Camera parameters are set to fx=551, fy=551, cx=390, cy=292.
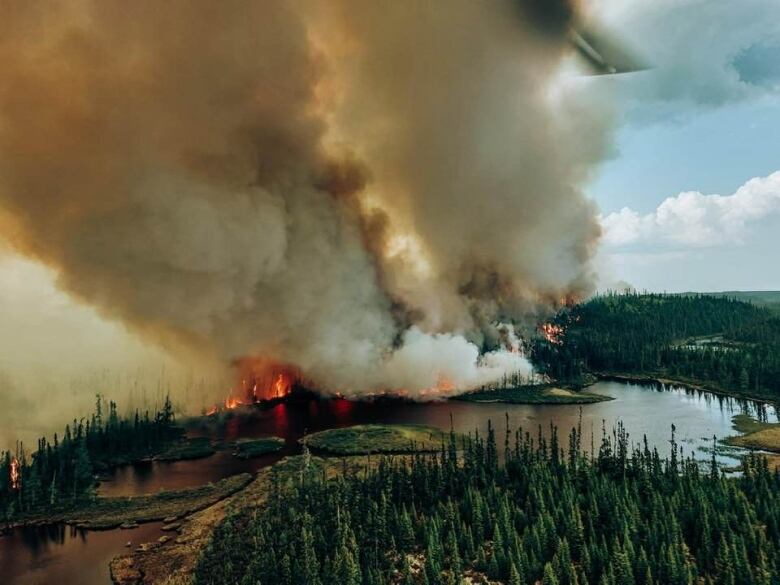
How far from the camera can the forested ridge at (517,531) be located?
9312cm

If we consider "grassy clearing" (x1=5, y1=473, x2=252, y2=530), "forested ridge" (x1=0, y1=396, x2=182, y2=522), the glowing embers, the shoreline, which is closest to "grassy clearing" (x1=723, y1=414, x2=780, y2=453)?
"grassy clearing" (x1=5, y1=473, x2=252, y2=530)

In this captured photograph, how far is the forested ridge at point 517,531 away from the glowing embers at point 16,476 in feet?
254

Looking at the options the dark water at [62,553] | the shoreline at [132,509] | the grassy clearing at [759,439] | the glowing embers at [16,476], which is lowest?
the dark water at [62,553]

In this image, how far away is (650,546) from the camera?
323ft

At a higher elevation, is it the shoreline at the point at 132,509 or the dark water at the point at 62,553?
the shoreline at the point at 132,509

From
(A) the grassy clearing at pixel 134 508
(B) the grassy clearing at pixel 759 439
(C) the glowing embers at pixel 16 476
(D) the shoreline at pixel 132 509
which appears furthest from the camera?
(B) the grassy clearing at pixel 759 439

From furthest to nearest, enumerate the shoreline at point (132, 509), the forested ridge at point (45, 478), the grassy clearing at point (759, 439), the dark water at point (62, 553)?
the grassy clearing at point (759, 439)
the forested ridge at point (45, 478)
the shoreline at point (132, 509)
the dark water at point (62, 553)

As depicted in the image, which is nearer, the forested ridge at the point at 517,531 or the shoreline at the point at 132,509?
the forested ridge at the point at 517,531

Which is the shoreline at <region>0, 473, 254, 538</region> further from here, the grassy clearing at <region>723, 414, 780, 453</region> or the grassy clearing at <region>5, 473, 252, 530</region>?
the grassy clearing at <region>723, 414, 780, 453</region>

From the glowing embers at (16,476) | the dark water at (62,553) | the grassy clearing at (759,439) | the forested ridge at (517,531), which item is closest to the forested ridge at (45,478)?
the glowing embers at (16,476)

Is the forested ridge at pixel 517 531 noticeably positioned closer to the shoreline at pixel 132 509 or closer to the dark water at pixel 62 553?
the shoreline at pixel 132 509

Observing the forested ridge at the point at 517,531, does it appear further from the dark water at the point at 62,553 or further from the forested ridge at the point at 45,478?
the forested ridge at the point at 45,478

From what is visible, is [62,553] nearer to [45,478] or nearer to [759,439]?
[45,478]

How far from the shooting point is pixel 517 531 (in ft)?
361
